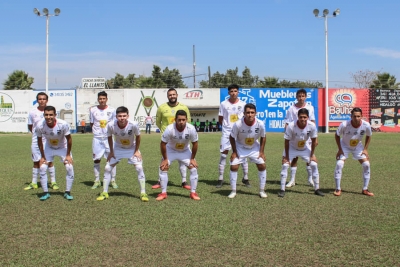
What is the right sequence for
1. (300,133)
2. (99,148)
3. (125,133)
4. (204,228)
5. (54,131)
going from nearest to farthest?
(204,228) < (125,133) < (54,131) < (300,133) < (99,148)

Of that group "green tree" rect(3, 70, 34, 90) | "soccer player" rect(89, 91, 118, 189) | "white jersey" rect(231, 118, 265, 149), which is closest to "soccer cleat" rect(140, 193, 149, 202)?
"soccer player" rect(89, 91, 118, 189)

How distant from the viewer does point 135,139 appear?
800 cm

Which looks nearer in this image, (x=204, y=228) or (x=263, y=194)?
(x=204, y=228)

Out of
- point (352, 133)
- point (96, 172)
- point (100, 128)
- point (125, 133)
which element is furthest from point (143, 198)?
point (352, 133)

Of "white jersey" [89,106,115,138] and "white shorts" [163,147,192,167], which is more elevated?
"white jersey" [89,106,115,138]

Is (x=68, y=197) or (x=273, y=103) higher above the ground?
(x=273, y=103)

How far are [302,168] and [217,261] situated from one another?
8.23m

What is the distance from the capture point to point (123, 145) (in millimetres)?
8023

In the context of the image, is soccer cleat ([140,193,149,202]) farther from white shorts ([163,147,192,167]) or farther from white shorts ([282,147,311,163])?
white shorts ([282,147,311,163])

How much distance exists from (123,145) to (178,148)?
43.5 inches

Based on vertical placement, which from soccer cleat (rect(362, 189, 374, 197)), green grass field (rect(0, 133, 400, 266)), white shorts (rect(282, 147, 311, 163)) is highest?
white shorts (rect(282, 147, 311, 163))

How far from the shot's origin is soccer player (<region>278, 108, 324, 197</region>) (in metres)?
8.16

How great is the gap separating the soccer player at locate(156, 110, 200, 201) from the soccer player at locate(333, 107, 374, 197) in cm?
295

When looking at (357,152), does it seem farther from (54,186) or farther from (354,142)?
(54,186)
